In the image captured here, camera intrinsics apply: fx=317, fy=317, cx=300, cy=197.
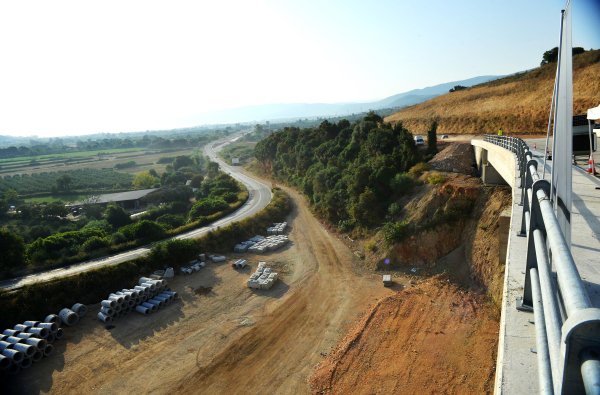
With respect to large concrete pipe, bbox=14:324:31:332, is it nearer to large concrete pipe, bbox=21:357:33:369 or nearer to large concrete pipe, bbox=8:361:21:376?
large concrete pipe, bbox=21:357:33:369

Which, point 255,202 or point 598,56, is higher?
point 598,56

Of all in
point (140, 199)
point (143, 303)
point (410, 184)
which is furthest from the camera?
point (140, 199)

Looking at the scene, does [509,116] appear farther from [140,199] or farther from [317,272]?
[140,199]

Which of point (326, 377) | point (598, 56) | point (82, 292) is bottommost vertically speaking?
point (326, 377)

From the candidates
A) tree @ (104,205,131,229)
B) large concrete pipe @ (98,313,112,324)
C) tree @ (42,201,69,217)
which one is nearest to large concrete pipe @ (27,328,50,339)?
large concrete pipe @ (98,313,112,324)

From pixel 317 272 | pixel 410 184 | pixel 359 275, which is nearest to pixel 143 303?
pixel 317 272

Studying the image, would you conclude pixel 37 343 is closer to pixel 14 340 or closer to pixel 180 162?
pixel 14 340

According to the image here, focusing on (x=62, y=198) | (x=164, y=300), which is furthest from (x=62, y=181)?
(x=164, y=300)

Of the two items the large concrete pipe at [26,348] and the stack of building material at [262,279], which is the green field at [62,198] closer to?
the large concrete pipe at [26,348]
